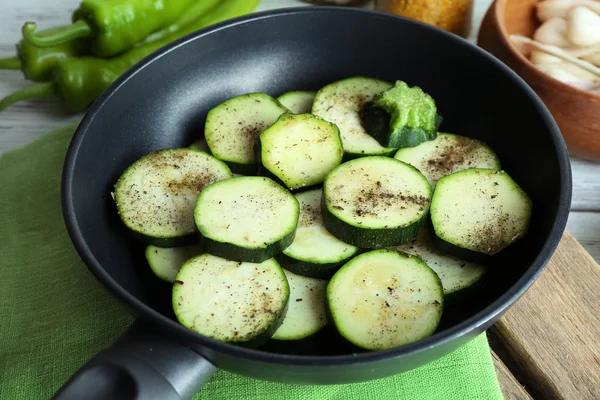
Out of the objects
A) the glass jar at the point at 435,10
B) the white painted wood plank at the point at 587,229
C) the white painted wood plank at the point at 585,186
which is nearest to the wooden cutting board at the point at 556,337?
the white painted wood plank at the point at 587,229

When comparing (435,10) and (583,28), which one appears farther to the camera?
(435,10)

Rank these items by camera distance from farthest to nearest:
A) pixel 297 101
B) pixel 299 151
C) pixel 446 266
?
pixel 297 101 < pixel 299 151 < pixel 446 266

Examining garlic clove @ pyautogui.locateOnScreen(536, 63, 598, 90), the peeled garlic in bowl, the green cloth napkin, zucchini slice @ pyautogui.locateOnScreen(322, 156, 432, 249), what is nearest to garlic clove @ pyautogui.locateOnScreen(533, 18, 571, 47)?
the peeled garlic in bowl

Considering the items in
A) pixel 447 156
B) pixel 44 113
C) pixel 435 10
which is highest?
pixel 435 10

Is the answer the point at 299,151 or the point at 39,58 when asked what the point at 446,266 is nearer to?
the point at 299,151

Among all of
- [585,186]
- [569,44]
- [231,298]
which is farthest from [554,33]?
[231,298]

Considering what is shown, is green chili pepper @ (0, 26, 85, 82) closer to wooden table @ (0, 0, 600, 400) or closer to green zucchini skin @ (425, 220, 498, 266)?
green zucchini skin @ (425, 220, 498, 266)
